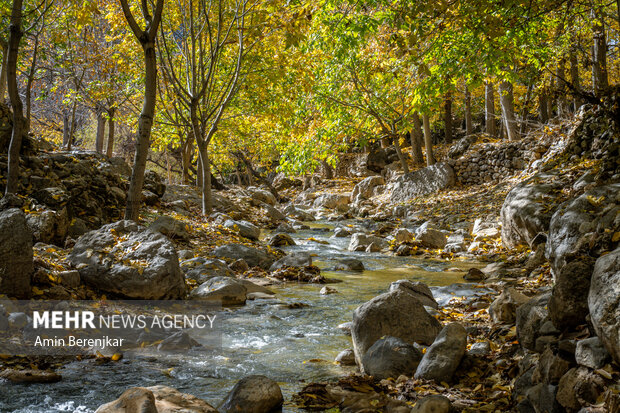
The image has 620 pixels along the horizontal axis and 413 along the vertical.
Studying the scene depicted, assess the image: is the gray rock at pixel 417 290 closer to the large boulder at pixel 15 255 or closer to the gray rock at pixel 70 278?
the gray rock at pixel 70 278

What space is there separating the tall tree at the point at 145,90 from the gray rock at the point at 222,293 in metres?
2.30

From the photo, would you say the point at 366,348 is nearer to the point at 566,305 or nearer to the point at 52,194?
the point at 566,305

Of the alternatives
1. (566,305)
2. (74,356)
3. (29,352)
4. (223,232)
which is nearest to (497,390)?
(566,305)

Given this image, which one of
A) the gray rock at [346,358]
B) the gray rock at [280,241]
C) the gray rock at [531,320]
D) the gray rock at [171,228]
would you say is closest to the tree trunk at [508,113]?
the gray rock at [280,241]

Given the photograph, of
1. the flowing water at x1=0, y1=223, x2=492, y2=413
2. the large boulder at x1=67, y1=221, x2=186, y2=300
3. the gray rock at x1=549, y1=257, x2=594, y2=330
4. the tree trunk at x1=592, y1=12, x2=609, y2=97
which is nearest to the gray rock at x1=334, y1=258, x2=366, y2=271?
the flowing water at x1=0, y1=223, x2=492, y2=413

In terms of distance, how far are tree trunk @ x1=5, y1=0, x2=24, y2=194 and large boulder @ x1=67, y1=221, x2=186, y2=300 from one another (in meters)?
2.33

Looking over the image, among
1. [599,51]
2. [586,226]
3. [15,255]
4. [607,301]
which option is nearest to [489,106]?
[599,51]

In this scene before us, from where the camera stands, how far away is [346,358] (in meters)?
4.09

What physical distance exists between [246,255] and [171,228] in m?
1.86

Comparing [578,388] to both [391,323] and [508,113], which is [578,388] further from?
[508,113]

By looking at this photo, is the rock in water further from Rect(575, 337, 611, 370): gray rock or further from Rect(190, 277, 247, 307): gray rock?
Rect(190, 277, 247, 307): gray rock

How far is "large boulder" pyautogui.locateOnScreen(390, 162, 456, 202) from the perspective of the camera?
60.5ft

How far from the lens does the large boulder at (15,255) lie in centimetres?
436

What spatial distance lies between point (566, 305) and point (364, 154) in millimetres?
26632
